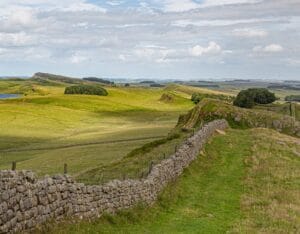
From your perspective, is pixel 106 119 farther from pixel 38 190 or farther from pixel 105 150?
pixel 38 190

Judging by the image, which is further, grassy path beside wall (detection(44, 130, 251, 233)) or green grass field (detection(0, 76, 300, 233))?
green grass field (detection(0, 76, 300, 233))

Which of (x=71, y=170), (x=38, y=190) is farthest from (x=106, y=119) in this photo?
(x=38, y=190)

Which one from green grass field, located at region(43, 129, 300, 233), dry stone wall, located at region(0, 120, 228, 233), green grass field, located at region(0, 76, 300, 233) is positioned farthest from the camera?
green grass field, located at region(0, 76, 300, 233)

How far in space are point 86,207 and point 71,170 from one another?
23.5 metres

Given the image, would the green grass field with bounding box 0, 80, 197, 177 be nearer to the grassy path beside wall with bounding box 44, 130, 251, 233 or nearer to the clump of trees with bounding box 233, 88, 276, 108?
the grassy path beside wall with bounding box 44, 130, 251, 233

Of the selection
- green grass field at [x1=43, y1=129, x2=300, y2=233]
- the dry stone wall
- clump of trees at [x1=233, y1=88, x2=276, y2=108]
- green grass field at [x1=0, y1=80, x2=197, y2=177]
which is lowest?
green grass field at [x1=0, y1=80, x2=197, y2=177]

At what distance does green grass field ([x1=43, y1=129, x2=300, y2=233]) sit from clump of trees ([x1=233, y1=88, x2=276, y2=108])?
8438 cm

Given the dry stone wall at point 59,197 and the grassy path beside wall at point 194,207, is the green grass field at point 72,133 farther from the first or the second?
the dry stone wall at point 59,197

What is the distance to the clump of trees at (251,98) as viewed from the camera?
130 meters

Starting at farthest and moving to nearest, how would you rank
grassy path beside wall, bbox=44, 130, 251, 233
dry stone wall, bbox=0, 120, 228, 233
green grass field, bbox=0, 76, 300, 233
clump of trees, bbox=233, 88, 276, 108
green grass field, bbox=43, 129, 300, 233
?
clump of trees, bbox=233, 88, 276, 108 < green grass field, bbox=0, 76, 300, 233 < green grass field, bbox=43, 129, 300, 233 < grassy path beside wall, bbox=44, 130, 251, 233 < dry stone wall, bbox=0, 120, 228, 233

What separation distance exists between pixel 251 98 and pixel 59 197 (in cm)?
12345

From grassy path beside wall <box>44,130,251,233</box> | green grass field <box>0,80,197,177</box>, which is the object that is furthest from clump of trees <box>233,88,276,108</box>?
grassy path beside wall <box>44,130,251,233</box>

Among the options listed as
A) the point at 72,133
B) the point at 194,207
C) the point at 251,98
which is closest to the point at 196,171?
the point at 194,207

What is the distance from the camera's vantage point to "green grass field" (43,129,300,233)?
21.3 m
